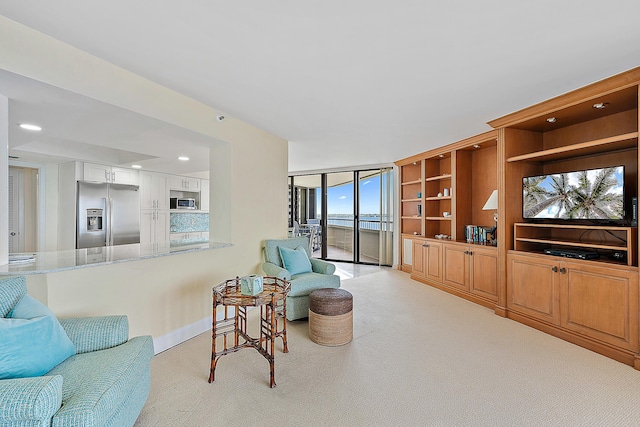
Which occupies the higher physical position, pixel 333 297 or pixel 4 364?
pixel 4 364

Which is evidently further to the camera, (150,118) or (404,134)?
(404,134)

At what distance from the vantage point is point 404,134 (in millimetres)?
3924

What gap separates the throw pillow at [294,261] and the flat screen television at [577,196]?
260cm

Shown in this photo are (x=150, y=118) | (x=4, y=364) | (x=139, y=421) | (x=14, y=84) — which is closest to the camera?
(x=4, y=364)

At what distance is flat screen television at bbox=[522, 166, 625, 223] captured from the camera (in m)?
2.50

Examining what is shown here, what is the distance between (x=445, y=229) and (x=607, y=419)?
12.1 feet

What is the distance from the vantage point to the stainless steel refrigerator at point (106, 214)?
448 centimetres

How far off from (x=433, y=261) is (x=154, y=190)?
17.5 feet

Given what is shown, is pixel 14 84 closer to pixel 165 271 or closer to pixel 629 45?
pixel 165 271

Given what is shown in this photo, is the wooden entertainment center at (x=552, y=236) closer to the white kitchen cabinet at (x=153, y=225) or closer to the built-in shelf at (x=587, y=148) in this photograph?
the built-in shelf at (x=587, y=148)

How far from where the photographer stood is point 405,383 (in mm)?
2039

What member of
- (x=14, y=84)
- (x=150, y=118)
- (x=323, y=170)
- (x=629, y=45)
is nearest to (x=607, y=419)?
(x=629, y=45)

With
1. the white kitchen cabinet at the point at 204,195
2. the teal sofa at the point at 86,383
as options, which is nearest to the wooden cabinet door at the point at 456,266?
the teal sofa at the point at 86,383

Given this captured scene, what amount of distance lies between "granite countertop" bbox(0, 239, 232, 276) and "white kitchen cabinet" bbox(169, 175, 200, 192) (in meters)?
3.45
